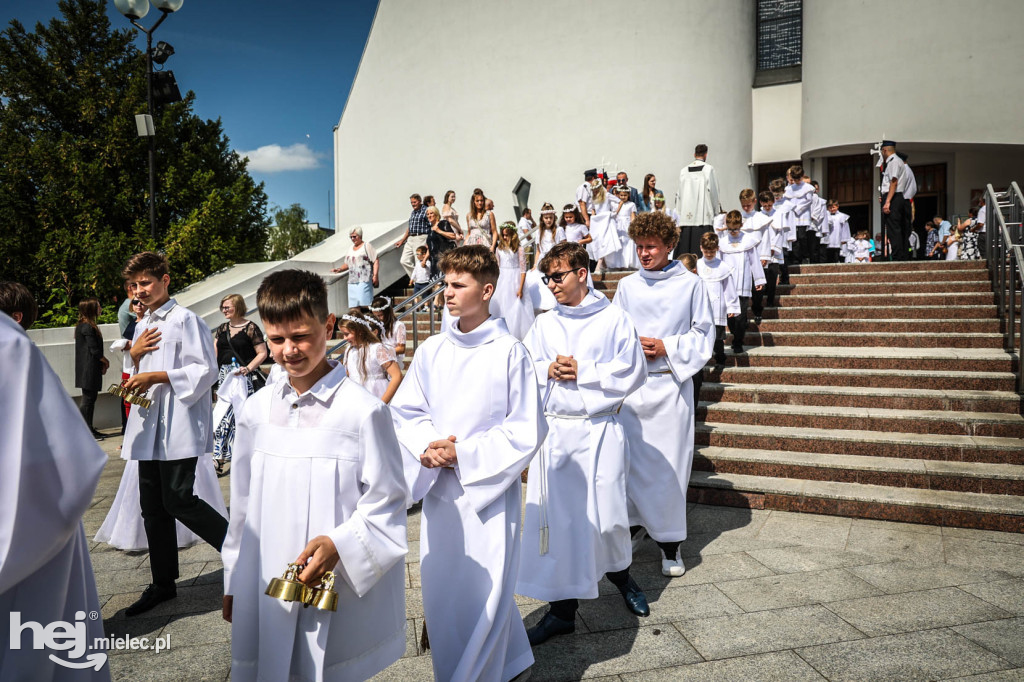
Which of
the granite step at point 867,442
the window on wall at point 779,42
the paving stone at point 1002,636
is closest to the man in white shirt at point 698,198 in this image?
the granite step at point 867,442

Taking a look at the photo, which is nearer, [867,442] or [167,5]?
[867,442]

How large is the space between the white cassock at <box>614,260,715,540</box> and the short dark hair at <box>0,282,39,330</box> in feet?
11.1

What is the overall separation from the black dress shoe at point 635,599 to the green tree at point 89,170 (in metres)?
14.9

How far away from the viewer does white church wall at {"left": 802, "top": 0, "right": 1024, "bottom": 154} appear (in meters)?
17.2

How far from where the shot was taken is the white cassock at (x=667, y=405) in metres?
4.81

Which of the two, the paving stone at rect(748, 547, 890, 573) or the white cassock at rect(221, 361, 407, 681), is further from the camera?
the paving stone at rect(748, 547, 890, 573)

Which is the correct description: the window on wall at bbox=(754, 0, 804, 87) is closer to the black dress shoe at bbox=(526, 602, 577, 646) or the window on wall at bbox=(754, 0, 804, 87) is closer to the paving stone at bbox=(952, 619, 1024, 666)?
the paving stone at bbox=(952, 619, 1024, 666)

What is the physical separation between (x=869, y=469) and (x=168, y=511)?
525 centimetres

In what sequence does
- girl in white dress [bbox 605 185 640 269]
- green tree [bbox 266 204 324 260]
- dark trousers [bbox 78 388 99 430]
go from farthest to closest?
green tree [bbox 266 204 324 260] → girl in white dress [bbox 605 185 640 269] → dark trousers [bbox 78 388 99 430]

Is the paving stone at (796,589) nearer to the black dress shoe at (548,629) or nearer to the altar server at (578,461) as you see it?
the altar server at (578,461)

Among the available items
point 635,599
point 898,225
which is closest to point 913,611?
point 635,599

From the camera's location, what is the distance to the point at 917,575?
14.9 feet

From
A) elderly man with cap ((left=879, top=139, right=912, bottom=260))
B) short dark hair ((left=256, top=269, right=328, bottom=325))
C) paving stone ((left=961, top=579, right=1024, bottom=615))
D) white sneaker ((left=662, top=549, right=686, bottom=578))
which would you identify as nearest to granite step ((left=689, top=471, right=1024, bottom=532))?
paving stone ((left=961, top=579, right=1024, bottom=615))

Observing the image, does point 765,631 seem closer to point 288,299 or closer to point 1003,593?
point 1003,593
